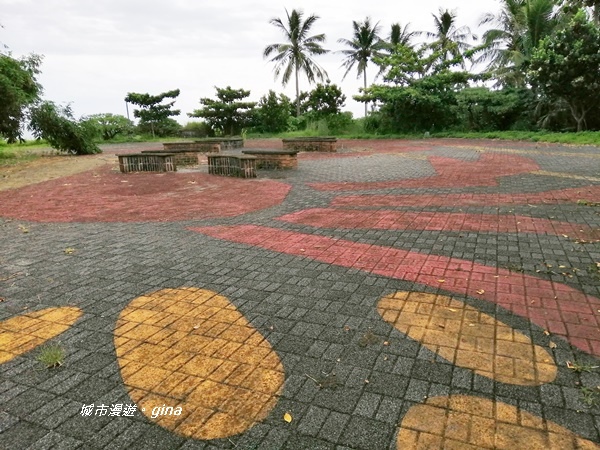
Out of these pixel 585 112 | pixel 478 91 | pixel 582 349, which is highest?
pixel 478 91

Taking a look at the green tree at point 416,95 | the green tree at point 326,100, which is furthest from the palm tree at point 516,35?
the green tree at point 326,100

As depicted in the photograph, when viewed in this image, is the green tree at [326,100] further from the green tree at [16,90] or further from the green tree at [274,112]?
the green tree at [16,90]

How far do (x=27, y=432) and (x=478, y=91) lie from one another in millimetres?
27310

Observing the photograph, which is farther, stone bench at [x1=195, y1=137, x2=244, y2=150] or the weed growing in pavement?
stone bench at [x1=195, y1=137, x2=244, y2=150]

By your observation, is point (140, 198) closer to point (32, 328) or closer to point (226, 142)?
point (32, 328)

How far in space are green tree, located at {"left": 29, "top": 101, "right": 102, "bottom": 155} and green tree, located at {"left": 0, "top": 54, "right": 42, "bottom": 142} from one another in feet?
1.66

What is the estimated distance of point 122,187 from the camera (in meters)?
9.69

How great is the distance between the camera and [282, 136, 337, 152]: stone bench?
18156 millimetres

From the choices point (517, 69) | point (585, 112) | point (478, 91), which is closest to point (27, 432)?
point (585, 112)

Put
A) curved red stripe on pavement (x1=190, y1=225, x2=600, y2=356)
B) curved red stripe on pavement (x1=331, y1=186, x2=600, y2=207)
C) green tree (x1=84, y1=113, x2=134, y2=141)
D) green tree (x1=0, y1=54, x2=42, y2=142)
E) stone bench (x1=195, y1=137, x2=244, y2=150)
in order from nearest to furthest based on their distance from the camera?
1. curved red stripe on pavement (x1=190, y1=225, x2=600, y2=356)
2. curved red stripe on pavement (x1=331, y1=186, x2=600, y2=207)
3. green tree (x1=0, y1=54, x2=42, y2=142)
4. stone bench (x1=195, y1=137, x2=244, y2=150)
5. green tree (x1=84, y1=113, x2=134, y2=141)

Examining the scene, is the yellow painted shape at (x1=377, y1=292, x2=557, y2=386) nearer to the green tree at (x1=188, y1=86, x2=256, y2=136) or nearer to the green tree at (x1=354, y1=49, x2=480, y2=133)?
the green tree at (x1=354, y1=49, x2=480, y2=133)

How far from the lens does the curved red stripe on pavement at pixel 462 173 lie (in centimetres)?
902

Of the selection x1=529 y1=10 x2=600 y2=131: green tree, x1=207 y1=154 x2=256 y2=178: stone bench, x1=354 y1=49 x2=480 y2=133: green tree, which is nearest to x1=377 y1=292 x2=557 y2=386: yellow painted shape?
x1=207 y1=154 x2=256 y2=178: stone bench

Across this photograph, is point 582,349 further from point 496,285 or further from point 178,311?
point 178,311
